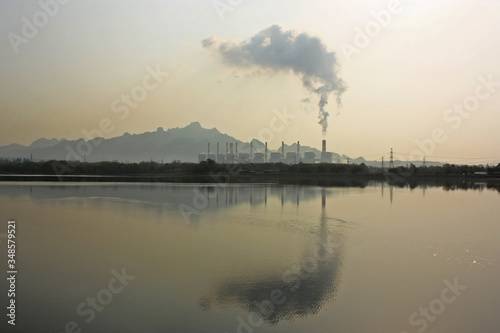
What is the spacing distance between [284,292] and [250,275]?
4.04 ft

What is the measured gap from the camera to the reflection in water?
6.92 metres

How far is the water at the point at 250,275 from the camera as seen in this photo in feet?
21.7

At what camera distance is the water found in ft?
21.7

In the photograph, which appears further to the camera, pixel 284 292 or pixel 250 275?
pixel 250 275

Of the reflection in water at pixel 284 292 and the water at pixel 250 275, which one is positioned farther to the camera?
the reflection in water at pixel 284 292

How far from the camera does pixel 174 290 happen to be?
7828 mm

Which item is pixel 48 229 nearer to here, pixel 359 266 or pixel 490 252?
pixel 359 266

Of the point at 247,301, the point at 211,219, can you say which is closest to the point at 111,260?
the point at 247,301

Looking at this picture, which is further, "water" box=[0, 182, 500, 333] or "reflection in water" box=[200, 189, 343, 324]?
"reflection in water" box=[200, 189, 343, 324]

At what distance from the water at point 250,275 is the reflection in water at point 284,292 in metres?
0.02

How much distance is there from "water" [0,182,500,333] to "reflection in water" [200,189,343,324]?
0.02m

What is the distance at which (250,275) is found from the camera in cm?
872

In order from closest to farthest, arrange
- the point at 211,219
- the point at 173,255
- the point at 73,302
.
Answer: the point at 73,302 → the point at 173,255 → the point at 211,219

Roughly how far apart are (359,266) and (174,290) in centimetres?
475
